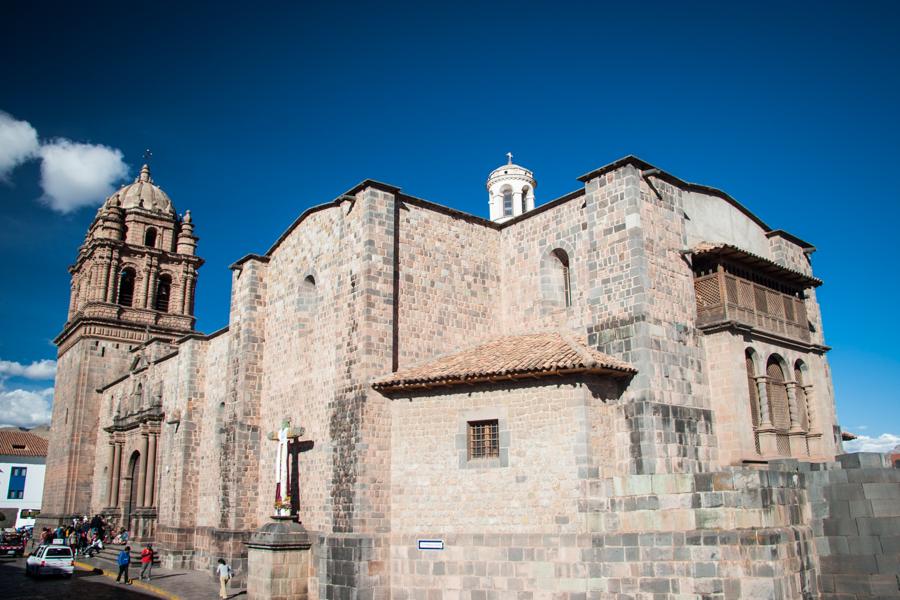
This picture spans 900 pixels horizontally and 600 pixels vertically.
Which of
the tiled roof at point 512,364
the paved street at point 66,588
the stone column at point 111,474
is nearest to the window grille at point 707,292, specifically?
the tiled roof at point 512,364

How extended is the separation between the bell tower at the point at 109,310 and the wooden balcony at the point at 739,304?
95.2 ft

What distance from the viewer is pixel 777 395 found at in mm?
16359

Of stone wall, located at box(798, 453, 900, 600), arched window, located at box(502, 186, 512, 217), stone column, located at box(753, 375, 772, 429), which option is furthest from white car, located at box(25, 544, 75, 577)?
stone wall, located at box(798, 453, 900, 600)

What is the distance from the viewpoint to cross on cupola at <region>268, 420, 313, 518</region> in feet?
56.6

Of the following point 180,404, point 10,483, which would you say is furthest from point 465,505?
point 10,483

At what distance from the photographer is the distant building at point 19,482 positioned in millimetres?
48719

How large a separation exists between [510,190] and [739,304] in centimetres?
1268

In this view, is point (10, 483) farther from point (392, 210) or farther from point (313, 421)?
point (392, 210)

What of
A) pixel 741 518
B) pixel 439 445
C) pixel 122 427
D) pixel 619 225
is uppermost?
pixel 619 225

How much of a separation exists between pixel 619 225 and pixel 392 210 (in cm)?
529

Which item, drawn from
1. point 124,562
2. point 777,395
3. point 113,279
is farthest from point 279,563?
point 113,279

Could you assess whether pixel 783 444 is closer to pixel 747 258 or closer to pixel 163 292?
pixel 747 258

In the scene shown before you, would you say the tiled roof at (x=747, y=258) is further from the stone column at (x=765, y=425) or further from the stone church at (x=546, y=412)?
the stone column at (x=765, y=425)

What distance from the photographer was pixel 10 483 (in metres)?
49.2
